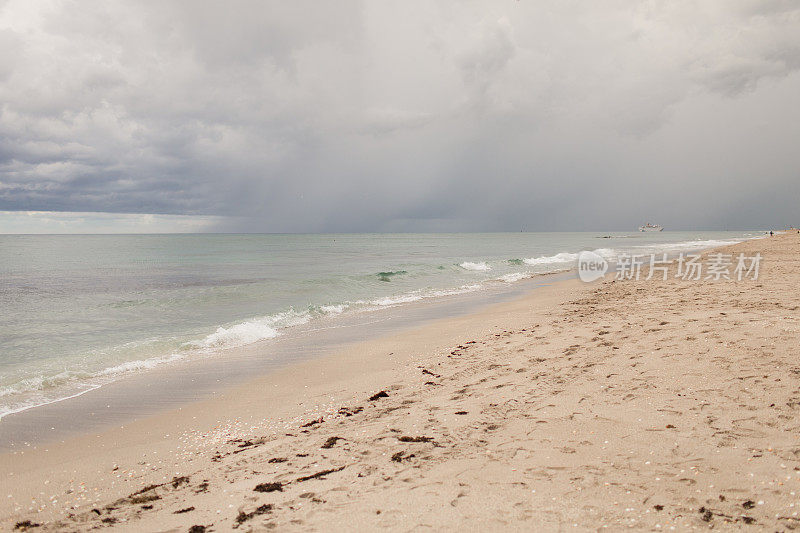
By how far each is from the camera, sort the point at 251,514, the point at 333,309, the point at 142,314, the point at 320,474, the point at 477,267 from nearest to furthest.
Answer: the point at 251,514, the point at 320,474, the point at 142,314, the point at 333,309, the point at 477,267

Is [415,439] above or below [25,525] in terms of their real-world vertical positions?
above

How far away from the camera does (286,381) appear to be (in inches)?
303

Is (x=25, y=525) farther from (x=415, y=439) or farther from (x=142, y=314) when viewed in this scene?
(x=142, y=314)

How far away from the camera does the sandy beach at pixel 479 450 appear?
310cm

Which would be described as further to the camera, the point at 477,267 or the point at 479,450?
the point at 477,267

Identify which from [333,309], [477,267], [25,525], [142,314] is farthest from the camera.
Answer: [477,267]

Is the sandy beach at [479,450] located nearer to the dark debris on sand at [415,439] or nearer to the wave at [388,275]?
the dark debris on sand at [415,439]

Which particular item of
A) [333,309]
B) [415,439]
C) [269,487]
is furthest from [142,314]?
[415,439]

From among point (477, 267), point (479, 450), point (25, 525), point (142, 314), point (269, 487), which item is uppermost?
point (479, 450)

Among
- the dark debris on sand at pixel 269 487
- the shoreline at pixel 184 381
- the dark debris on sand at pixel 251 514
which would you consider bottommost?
the shoreline at pixel 184 381

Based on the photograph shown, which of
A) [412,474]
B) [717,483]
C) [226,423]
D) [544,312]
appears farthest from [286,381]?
[544,312]

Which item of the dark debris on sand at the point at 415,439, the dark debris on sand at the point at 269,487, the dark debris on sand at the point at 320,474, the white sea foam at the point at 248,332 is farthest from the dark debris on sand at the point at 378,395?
the white sea foam at the point at 248,332

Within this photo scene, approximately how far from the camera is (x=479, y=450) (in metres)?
4.02

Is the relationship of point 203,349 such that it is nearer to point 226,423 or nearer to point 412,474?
point 226,423
